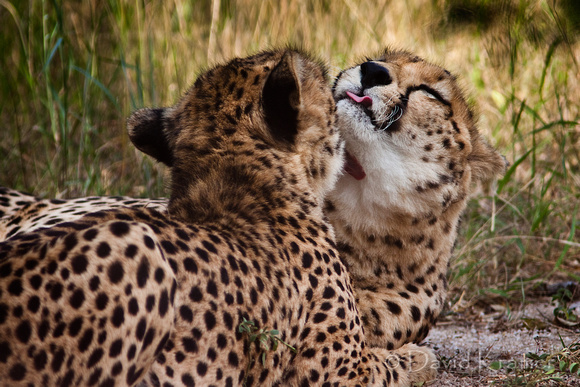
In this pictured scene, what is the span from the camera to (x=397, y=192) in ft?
8.77

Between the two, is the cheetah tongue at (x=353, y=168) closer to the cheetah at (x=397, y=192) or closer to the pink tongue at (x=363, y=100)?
the cheetah at (x=397, y=192)

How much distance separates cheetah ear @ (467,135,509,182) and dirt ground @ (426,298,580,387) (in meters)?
0.62

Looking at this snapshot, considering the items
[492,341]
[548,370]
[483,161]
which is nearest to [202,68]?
[483,161]

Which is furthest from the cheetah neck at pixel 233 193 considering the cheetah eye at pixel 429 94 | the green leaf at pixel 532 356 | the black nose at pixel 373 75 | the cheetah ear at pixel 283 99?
the green leaf at pixel 532 356

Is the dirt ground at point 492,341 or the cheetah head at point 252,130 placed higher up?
the cheetah head at point 252,130

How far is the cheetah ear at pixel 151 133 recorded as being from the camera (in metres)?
2.55

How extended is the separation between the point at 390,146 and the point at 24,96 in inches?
102

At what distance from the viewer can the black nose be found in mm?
2703

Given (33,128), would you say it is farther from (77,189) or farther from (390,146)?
(390,146)

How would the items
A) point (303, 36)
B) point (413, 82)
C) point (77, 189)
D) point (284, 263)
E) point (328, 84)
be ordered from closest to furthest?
point (284, 263) < point (328, 84) < point (413, 82) < point (77, 189) < point (303, 36)

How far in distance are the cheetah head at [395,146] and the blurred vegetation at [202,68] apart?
0.37m

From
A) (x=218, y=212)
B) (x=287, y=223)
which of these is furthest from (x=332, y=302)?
(x=218, y=212)

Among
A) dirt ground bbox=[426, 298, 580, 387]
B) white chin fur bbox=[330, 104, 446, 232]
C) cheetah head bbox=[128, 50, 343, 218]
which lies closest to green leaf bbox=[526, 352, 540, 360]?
dirt ground bbox=[426, 298, 580, 387]

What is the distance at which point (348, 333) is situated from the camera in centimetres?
225
